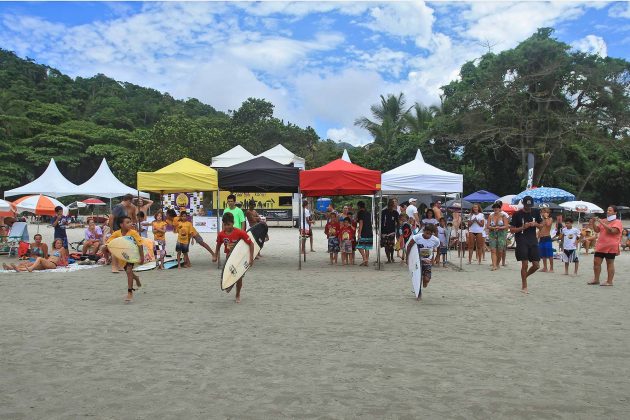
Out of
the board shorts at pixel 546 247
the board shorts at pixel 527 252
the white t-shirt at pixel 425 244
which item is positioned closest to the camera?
the white t-shirt at pixel 425 244

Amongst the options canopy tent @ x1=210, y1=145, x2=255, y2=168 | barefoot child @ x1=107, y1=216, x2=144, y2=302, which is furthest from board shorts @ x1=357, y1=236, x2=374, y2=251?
canopy tent @ x1=210, y1=145, x2=255, y2=168

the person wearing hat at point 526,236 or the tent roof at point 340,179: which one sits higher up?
the tent roof at point 340,179

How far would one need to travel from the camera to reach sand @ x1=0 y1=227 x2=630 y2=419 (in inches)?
157

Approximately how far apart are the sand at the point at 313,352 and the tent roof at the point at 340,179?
3.41 metres

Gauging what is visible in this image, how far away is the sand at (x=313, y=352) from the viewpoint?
4.00 meters

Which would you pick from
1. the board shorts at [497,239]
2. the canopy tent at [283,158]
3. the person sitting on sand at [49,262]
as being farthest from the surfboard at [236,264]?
the canopy tent at [283,158]

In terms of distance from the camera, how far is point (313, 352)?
5.46 meters

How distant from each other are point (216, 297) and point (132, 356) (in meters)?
3.54

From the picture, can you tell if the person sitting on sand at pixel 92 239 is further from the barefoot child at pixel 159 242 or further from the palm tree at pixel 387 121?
the palm tree at pixel 387 121

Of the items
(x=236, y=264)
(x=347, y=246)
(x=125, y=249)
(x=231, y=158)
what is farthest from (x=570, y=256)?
(x=231, y=158)

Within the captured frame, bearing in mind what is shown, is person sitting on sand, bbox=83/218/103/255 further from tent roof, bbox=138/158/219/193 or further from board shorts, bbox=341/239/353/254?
board shorts, bbox=341/239/353/254

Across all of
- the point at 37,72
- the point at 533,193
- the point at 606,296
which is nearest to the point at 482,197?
the point at 533,193

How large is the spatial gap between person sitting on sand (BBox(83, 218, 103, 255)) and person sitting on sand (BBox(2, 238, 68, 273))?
85 cm

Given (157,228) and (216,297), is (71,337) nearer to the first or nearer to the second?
(216,297)
